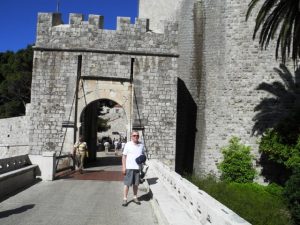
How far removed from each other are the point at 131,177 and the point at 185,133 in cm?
1160

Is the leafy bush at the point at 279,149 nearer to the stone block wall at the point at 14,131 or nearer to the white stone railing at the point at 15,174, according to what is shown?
the white stone railing at the point at 15,174

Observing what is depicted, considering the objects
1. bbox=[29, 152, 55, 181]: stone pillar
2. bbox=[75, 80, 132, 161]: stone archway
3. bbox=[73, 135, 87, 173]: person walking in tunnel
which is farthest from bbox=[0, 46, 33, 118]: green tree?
bbox=[29, 152, 55, 181]: stone pillar

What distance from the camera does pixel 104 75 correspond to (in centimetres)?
1577

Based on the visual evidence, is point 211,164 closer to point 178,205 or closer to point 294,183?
point 294,183

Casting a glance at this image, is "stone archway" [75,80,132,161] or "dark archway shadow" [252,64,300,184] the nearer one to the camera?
"stone archway" [75,80,132,161]

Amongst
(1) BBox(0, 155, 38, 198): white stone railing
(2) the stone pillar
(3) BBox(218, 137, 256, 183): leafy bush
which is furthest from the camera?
(3) BBox(218, 137, 256, 183): leafy bush

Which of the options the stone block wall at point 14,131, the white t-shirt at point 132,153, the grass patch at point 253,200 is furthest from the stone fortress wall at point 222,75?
the stone block wall at point 14,131

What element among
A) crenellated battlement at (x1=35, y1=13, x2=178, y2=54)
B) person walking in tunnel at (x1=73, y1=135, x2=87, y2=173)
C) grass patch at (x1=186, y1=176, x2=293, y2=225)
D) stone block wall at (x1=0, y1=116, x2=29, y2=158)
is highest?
crenellated battlement at (x1=35, y1=13, x2=178, y2=54)

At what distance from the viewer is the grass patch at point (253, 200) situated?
42.5 feet

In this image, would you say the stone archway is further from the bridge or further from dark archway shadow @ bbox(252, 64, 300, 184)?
dark archway shadow @ bbox(252, 64, 300, 184)

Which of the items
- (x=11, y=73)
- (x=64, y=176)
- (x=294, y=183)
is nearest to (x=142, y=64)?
(x=64, y=176)

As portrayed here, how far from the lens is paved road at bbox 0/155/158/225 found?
6.82m

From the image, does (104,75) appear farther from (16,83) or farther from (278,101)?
(16,83)

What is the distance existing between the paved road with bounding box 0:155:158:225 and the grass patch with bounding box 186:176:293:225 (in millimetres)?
4214
